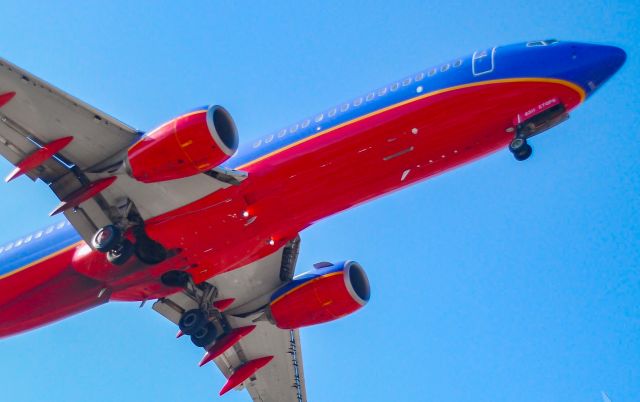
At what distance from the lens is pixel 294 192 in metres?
26.6

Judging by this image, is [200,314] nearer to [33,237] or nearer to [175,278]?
[175,278]

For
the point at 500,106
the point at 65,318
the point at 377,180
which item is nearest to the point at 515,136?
the point at 500,106

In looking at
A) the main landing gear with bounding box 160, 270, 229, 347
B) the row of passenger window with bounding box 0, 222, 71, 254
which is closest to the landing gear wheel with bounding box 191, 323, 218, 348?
the main landing gear with bounding box 160, 270, 229, 347

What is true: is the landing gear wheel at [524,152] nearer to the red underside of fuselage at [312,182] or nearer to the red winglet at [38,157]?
the red underside of fuselage at [312,182]

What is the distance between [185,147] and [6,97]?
5.76 metres

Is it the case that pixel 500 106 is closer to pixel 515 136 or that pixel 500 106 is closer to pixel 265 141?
pixel 515 136

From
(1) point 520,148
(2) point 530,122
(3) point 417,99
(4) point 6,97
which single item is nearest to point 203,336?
(4) point 6,97

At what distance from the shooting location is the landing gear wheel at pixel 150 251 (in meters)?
27.2

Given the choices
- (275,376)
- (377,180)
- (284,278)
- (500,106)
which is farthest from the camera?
(275,376)

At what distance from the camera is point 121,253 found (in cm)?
2675

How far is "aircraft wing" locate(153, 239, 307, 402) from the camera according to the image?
31609 millimetres

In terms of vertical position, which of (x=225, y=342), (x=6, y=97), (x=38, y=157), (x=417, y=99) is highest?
(x=6, y=97)

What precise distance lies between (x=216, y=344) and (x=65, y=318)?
6098 mm

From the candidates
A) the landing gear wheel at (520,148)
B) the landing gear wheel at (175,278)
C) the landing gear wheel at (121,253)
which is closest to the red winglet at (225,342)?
the landing gear wheel at (175,278)
